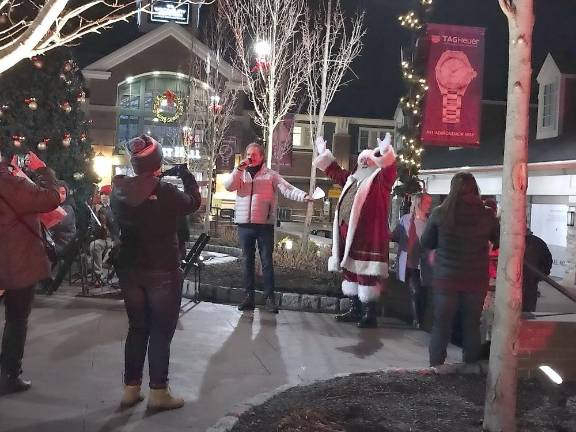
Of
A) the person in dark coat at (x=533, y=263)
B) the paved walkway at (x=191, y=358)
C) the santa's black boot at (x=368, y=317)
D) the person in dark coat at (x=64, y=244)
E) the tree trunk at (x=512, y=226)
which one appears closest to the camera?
the tree trunk at (x=512, y=226)

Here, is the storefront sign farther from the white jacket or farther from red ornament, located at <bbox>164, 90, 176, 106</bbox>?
the white jacket

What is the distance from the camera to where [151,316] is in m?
4.77

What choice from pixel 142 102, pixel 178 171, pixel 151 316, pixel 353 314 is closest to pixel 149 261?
pixel 151 316

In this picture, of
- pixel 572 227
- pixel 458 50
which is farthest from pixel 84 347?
pixel 572 227

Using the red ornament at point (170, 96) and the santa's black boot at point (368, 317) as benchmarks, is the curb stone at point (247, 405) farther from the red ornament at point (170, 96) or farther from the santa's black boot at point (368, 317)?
the red ornament at point (170, 96)

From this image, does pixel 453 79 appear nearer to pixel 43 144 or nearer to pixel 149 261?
pixel 43 144

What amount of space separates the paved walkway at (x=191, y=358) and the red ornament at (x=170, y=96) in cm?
2626

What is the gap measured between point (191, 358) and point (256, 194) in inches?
105

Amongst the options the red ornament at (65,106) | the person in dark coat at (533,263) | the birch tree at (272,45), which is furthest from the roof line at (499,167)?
the red ornament at (65,106)

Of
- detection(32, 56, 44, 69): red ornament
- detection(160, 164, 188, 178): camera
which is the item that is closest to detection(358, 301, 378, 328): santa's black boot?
detection(160, 164, 188, 178): camera

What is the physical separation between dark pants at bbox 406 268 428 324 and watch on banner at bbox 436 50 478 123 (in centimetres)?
770

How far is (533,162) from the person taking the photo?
17.6 meters

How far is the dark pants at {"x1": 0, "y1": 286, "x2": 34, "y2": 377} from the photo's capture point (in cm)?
497

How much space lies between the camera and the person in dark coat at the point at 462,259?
559 cm
